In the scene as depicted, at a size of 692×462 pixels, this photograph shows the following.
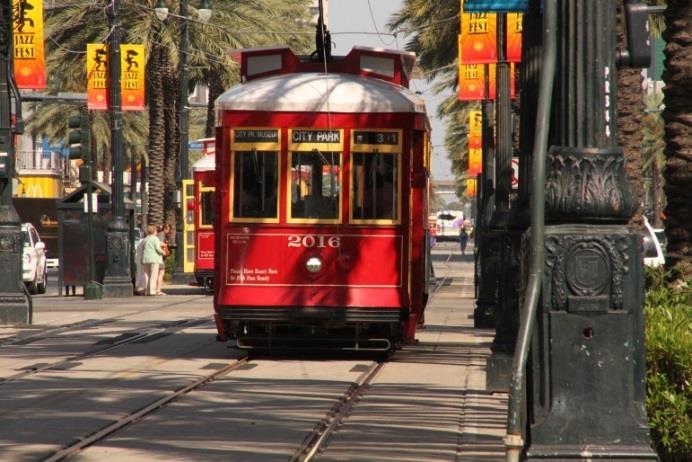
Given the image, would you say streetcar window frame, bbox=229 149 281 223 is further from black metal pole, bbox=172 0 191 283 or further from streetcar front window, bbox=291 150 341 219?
black metal pole, bbox=172 0 191 283

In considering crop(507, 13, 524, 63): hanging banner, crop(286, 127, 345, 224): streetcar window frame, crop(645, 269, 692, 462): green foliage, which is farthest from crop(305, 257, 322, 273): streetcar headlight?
crop(645, 269, 692, 462): green foliage

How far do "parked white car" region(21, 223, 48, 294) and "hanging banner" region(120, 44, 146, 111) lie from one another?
4168 mm

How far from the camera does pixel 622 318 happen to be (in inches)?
279

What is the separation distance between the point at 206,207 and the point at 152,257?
1.83 metres

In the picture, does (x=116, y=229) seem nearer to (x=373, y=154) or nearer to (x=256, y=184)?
(x=256, y=184)

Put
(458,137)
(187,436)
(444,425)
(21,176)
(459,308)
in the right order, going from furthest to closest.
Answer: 1. (21,176)
2. (458,137)
3. (459,308)
4. (444,425)
5. (187,436)

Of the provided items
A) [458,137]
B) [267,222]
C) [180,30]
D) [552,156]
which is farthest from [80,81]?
[552,156]

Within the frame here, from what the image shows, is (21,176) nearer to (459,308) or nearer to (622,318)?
(459,308)

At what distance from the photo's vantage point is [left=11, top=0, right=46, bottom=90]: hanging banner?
→ 29.8 m

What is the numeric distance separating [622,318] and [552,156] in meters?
0.82

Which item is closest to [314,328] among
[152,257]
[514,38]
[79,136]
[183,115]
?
[514,38]

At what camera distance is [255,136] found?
17.3 metres

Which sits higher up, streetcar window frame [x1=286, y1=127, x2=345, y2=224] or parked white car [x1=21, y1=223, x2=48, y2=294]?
streetcar window frame [x1=286, y1=127, x2=345, y2=224]

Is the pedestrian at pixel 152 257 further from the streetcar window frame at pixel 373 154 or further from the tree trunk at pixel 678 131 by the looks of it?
the tree trunk at pixel 678 131
